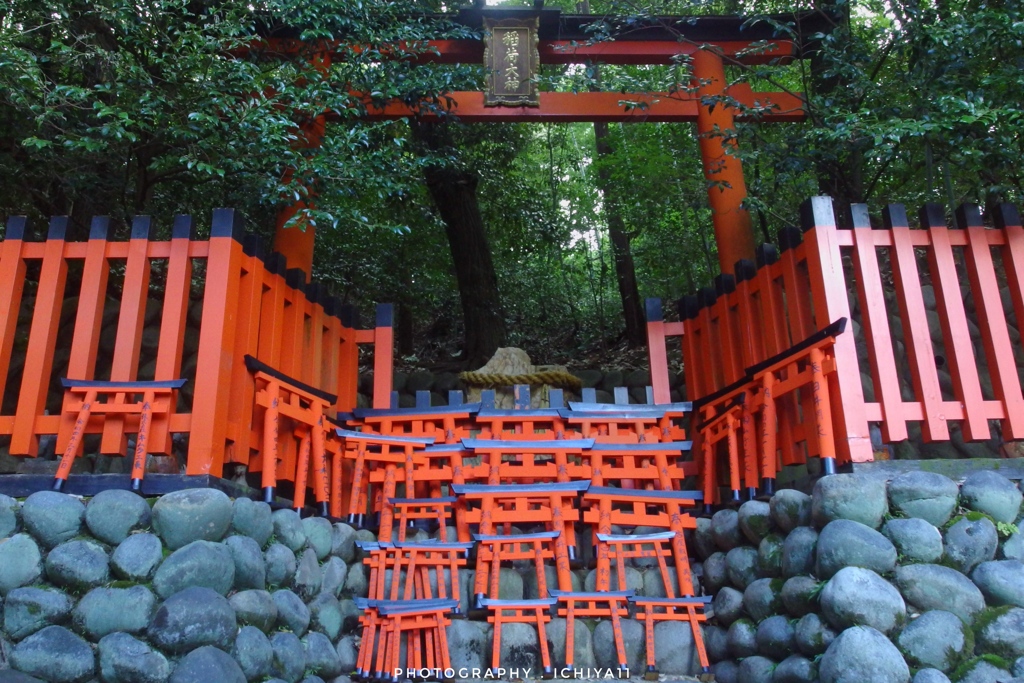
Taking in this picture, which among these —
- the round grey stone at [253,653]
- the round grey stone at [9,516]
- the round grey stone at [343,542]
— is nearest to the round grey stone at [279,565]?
the round grey stone at [253,653]

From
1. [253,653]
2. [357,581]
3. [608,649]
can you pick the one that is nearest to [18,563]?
[253,653]

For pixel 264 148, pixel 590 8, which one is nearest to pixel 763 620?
pixel 264 148

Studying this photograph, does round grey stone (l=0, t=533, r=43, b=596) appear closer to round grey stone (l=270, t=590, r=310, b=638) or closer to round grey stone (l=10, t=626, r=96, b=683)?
round grey stone (l=10, t=626, r=96, b=683)

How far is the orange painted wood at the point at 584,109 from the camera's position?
711cm

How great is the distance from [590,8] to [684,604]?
11.8m

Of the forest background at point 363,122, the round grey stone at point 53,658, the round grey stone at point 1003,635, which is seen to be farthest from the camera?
the forest background at point 363,122

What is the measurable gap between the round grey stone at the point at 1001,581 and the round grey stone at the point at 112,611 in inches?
149

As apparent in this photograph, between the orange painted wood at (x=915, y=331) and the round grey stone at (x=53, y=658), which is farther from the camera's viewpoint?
the orange painted wood at (x=915, y=331)

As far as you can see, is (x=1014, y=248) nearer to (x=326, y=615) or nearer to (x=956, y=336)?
(x=956, y=336)

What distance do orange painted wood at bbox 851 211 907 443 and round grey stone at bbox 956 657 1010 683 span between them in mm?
1230

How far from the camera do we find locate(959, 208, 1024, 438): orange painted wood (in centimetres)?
443

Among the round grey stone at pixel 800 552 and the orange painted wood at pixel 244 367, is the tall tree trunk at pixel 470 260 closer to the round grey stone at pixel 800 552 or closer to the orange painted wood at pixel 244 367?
the orange painted wood at pixel 244 367

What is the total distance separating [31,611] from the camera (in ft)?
11.1

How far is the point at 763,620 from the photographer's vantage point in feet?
13.6
